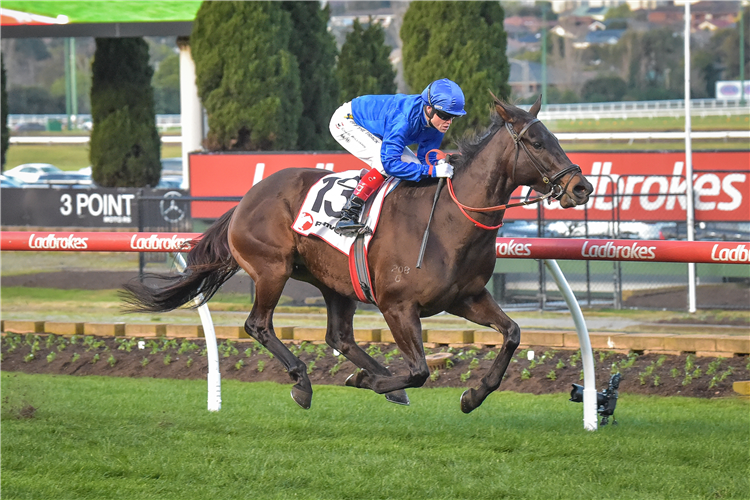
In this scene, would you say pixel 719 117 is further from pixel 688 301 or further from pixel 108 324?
pixel 108 324

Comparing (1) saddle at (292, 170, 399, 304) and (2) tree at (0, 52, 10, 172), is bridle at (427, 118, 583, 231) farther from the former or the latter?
(2) tree at (0, 52, 10, 172)

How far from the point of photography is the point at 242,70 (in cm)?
1605

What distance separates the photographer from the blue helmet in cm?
478

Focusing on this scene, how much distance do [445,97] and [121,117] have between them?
15.4m

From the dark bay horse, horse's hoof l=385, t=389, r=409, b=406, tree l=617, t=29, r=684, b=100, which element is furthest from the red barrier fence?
tree l=617, t=29, r=684, b=100

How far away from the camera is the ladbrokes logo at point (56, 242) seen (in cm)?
635

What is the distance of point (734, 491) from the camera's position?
175 inches

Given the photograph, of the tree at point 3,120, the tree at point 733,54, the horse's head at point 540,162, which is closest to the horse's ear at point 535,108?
the horse's head at point 540,162

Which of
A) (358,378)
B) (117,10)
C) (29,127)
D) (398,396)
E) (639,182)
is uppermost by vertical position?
(117,10)

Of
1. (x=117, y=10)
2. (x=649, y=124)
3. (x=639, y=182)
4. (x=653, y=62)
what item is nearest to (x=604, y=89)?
(x=653, y=62)

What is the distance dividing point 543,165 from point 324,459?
6.24 feet

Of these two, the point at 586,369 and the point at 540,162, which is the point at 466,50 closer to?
the point at 586,369

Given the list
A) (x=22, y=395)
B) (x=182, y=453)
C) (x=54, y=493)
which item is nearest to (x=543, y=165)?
(x=182, y=453)

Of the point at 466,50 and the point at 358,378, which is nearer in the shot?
the point at 358,378
